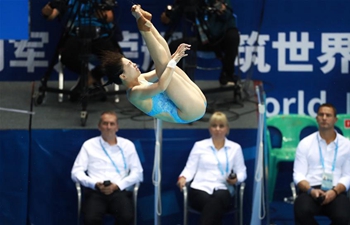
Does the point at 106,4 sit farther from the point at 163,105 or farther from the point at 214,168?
the point at 163,105

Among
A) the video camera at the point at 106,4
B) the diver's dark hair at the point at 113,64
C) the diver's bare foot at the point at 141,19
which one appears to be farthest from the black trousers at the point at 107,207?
the diver's bare foot at the point at 141,19

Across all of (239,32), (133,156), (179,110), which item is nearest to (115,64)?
(179,110)

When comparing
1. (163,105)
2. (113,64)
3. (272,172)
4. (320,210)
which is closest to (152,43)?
(113,64)

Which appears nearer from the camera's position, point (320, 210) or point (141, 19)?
point (141, 19)

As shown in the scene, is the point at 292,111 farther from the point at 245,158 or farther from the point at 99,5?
the point at 99,5

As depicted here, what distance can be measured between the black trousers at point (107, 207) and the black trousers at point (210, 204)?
2.02 ft

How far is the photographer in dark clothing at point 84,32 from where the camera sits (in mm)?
8961

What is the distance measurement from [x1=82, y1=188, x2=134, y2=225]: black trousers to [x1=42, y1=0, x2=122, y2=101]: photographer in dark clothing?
1.25 m

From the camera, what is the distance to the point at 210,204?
27.9 feet

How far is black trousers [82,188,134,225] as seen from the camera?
27.5ft

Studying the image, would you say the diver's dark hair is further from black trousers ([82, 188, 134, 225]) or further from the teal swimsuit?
black trousers ([82, 188, 134, 225])

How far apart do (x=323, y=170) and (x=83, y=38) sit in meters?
2.73

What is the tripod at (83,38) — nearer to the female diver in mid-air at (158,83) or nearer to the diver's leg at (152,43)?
the female diver in mid-air at (158,83)

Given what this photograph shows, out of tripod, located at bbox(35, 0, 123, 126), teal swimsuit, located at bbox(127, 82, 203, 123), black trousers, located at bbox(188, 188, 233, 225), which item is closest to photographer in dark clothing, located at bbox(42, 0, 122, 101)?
tripod, located at bbox(35, 0, 123, 126)
